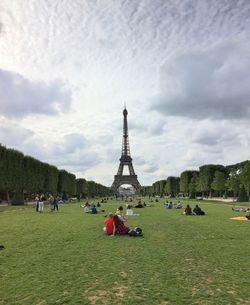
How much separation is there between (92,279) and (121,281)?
0.78m

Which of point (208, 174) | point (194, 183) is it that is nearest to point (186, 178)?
point (194, 183)

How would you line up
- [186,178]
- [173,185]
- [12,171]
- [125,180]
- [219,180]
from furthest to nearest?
[125,180]
[173,185]
[186,178]
[219,180]
[12,171]

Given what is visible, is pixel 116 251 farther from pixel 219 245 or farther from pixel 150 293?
pixel 150 293

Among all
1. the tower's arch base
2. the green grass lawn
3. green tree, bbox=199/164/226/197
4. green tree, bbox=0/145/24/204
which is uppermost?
the tower's arch base

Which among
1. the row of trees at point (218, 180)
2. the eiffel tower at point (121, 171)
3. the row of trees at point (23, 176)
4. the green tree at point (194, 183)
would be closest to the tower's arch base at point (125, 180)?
the eiffel tower at point (121, 171)

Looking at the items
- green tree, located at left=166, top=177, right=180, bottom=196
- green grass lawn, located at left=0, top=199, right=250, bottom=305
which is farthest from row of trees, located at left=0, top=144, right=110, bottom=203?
green tree, located at left=166, top=177, right=180, bottom=196

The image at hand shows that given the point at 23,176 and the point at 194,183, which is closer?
the point at 23,176

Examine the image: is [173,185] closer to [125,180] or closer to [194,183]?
[194,183]

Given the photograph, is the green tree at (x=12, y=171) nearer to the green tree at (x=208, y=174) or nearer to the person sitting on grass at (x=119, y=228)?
the person sitting on grass at (x=119, y=228)

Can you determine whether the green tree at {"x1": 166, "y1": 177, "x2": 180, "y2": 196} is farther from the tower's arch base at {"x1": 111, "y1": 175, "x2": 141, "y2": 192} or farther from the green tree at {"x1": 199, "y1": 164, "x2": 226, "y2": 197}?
the green tree at {"x1": 199, "y1": 164, "x2": 226, "y2": 197}

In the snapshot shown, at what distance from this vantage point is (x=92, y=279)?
30.0 ft

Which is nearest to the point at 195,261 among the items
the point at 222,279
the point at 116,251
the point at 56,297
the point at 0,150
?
the point at 222,279

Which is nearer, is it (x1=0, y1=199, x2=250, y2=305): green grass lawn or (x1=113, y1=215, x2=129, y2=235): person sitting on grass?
(x1=0, y1=199, x2=250, y2=305): green grass lawn

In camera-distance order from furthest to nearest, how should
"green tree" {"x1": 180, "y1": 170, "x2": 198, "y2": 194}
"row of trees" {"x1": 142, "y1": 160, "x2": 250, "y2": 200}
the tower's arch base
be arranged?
the tower's arch base → "green tree" {"x1": 180, "y1": 170, "x2": 198, "y2": 194} → "row of trees" {"x1": 142, "y1": 160, "x2": 250, "y2": 200}
